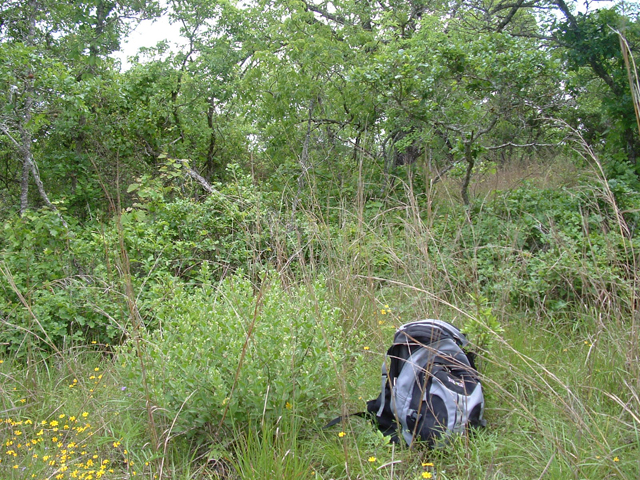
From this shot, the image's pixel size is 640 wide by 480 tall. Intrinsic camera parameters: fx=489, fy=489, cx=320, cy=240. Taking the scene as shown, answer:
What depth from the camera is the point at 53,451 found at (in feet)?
7.18

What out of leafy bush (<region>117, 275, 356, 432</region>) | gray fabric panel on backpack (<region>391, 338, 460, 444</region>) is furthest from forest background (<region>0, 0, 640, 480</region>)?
gray fabric panel on backpack (<region>391, 338, 460, 444</region>)

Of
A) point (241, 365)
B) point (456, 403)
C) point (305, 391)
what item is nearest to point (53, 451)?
point (241, 365)

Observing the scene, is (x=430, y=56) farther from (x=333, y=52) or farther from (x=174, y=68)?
(x=174, y=68)

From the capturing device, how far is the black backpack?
2.04 metres

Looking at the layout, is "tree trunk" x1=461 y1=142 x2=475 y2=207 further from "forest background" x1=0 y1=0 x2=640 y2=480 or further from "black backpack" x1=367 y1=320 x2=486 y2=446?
"black backpack" x1=367 y1=320 x2=486 y2=446

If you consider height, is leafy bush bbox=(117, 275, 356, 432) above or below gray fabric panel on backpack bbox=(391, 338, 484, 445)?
above

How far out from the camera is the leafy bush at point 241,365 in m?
1.98

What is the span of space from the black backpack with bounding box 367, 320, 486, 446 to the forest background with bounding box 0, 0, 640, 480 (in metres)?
0.09

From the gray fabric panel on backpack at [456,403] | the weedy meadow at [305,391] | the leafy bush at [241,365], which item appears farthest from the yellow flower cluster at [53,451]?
the gray fabric panel on backpack at [456,403]

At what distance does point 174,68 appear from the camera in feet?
23.8

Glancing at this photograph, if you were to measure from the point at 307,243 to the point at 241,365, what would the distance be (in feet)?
4.03

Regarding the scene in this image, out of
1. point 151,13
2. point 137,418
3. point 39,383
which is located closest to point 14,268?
point 39,383

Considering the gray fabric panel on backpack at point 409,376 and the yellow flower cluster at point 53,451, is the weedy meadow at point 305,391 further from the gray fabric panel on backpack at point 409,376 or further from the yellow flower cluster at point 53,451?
the gray fabric panel on backpack at point 409,376

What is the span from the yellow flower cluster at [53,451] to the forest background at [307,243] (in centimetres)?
2
